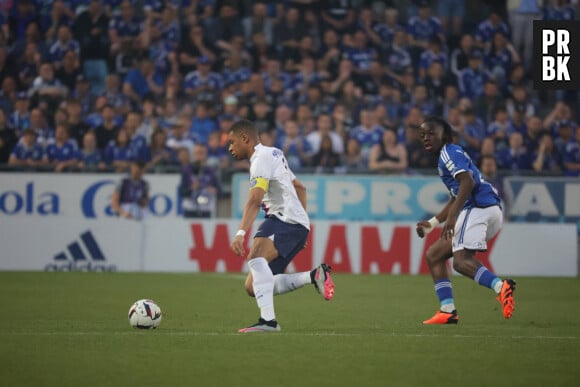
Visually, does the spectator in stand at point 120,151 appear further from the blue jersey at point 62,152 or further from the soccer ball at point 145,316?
the soccer ball at point 145,316

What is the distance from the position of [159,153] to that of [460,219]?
1018 cm

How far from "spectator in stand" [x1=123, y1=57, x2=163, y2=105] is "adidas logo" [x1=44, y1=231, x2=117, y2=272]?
3.77m

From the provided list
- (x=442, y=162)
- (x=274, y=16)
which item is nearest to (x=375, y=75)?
(x=274, y=16)

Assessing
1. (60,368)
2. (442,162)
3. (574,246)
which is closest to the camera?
(60,368)

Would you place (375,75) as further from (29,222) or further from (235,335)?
(235,335)

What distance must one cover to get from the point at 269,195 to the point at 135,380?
11.3 ft

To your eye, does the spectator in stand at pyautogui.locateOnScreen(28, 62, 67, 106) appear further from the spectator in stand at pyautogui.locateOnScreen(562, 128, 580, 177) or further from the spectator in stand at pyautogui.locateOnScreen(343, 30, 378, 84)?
the spectator in stand at pyautogui.locateOnScreen(562, 128, 580, 177)

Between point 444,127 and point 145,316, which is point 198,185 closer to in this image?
point 444,127

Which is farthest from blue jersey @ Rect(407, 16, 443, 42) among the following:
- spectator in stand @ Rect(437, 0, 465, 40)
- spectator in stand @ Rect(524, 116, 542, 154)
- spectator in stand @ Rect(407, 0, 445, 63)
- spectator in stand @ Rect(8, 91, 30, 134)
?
spectator in stand @ Rect(8, 91, 30, 134)

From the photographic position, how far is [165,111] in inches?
857

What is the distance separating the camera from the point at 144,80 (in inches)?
903

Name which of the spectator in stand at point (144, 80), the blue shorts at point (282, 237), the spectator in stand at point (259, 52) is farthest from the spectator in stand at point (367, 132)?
the blue shorts at point (282, 237)

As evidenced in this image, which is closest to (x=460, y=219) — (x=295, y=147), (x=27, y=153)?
(x=295, y=147)

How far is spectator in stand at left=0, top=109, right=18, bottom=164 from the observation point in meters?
20.8
